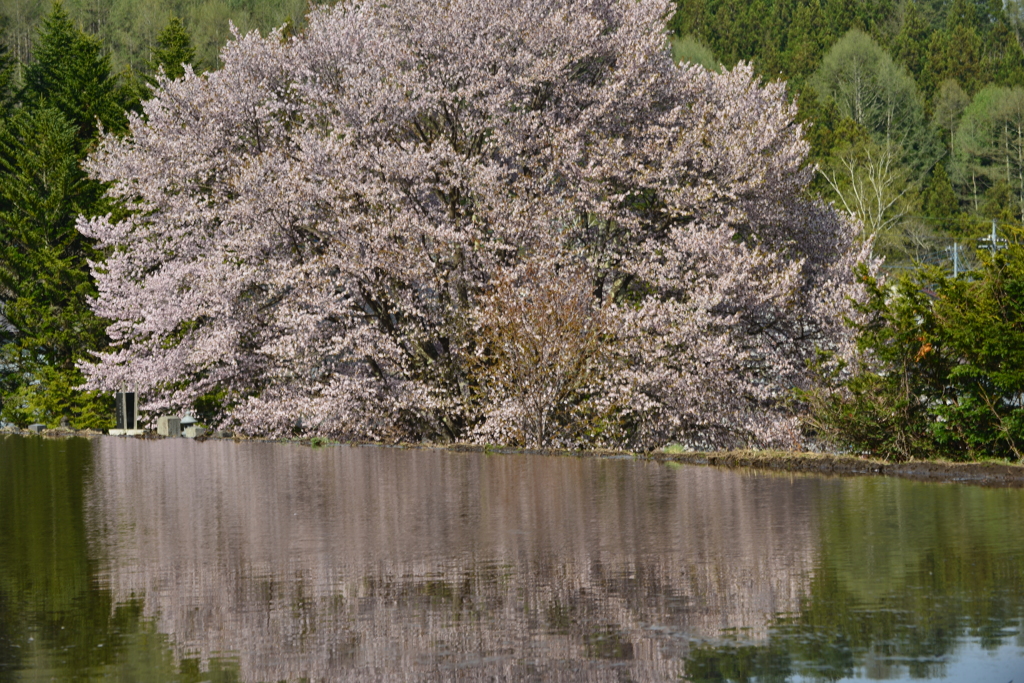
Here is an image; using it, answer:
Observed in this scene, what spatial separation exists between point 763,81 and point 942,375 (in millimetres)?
94168

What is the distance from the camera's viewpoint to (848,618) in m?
7.25

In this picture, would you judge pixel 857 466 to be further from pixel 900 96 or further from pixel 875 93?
pixel 875 93

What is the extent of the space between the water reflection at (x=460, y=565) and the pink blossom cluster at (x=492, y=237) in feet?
16.8

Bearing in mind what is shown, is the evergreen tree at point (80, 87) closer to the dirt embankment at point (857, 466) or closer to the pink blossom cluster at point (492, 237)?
the pink blossom cluster at point (492, 237)

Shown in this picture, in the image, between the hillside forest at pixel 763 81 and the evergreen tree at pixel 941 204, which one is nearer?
the hillside forest at pixel 763 81

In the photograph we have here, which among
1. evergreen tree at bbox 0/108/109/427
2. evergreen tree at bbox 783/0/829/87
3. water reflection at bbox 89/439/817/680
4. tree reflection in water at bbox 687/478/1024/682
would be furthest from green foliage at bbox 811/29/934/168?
tree reflection in water at bbox 687/478/1024/682

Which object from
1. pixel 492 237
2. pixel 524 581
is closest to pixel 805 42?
pixel 492 237

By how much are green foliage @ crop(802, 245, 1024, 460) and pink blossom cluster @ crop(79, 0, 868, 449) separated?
454cm

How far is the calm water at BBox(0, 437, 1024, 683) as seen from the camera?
653 cm

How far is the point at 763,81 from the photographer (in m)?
105

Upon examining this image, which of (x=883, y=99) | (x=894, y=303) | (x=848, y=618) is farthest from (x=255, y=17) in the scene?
(x=848, y=618)

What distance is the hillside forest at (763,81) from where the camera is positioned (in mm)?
37312

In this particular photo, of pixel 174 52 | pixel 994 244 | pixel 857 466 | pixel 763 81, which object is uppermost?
pixel 763 81

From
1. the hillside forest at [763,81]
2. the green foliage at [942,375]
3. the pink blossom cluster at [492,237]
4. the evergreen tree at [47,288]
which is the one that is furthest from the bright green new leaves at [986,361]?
the evergreen tree at [47,288]
